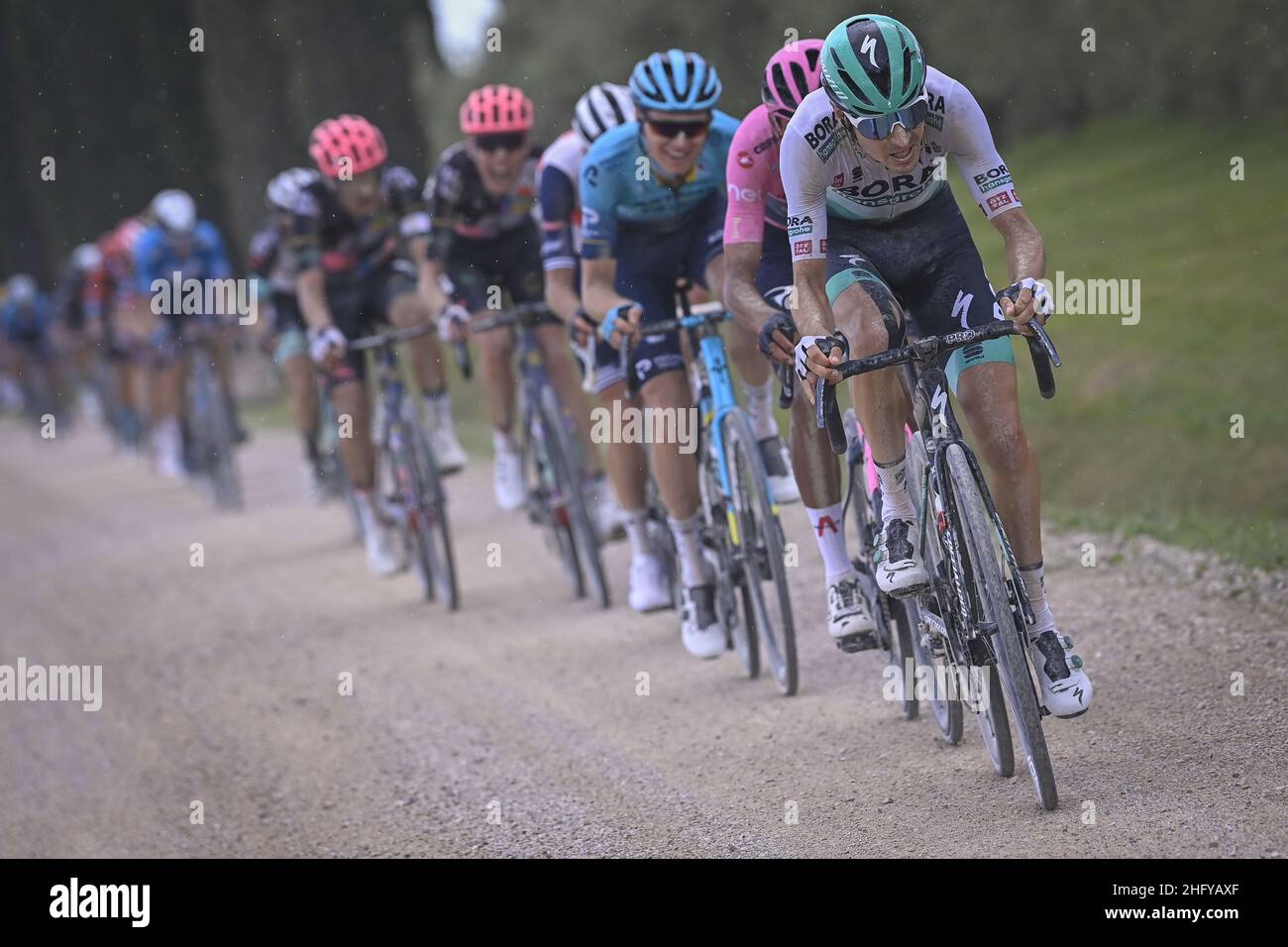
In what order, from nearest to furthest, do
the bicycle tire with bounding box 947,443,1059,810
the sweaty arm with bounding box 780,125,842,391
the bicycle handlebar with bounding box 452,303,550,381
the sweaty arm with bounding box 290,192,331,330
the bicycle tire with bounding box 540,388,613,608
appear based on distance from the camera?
the bicycle tire with bounding box 947,443,1059,810
the sweaty arm with bounding box 780,125,842,391
the bicycle handlebar with bounding box 452,303,550,381
the bicycle tire with bounding box 540,388,613,608
the sweaty arm with bounding box 290,192,331,330

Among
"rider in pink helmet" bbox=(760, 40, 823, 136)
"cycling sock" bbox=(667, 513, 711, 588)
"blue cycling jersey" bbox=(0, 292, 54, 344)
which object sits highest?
"blue cycling jersey" bbox=(0, 292, 54, 344)

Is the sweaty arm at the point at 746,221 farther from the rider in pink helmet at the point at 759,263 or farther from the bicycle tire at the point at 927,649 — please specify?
the bicycle tire at the point at 927,649

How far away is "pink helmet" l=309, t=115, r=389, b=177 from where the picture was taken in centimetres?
858

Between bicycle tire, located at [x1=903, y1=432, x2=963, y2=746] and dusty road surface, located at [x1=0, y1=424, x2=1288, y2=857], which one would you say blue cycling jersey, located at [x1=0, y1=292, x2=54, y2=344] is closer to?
dusty road surface, located at [x1=0, y1=424, x2=1288, y2=857]

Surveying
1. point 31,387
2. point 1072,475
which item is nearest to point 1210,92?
point 1072,475

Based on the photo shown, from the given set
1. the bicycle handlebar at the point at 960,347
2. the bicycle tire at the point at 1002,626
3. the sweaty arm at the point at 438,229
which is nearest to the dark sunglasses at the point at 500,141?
the sweaty arm at the point at 438,229

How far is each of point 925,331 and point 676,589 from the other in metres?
2.56

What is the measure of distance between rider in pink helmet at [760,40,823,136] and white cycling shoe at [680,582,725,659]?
200cm

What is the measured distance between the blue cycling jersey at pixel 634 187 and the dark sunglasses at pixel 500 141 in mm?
1893

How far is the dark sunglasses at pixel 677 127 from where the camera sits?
20.1 feet

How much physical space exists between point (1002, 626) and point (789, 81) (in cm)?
201

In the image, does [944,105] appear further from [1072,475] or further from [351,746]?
[1072,475]

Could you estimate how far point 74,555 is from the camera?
43.0ft

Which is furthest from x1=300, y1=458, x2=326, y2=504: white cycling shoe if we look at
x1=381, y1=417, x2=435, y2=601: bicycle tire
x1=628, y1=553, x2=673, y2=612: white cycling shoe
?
x1=628, y1=553, x2=673, y2=612: white cycling shoe
